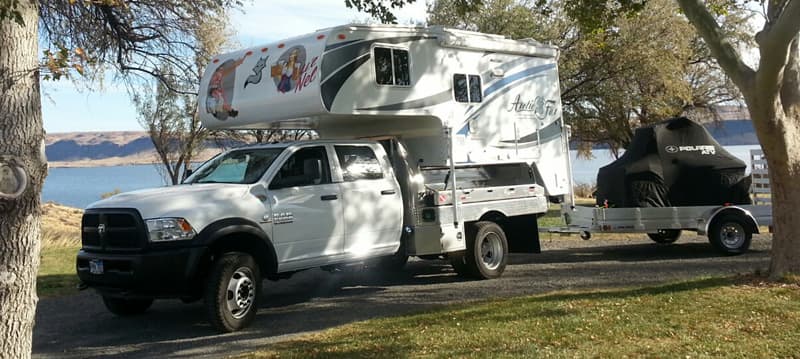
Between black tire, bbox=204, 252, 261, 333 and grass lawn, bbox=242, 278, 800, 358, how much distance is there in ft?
3.24

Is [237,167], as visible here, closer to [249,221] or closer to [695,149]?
[249,221]

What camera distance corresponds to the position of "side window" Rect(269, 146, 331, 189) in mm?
8570

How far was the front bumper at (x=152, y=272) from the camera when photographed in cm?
735

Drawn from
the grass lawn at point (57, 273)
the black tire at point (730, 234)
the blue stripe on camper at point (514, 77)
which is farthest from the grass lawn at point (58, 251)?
the black tire at point (730, 234)

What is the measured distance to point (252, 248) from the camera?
8203 mm

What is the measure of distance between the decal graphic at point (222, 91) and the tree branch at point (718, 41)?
5.86m

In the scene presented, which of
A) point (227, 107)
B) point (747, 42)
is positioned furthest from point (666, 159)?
point (747, 42)

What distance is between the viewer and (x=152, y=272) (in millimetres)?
7336

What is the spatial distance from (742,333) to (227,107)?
23.1 feet

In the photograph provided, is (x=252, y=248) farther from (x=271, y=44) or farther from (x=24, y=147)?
(x=24, y=147)

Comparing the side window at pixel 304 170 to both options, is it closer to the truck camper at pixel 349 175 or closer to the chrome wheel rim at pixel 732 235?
the truck camper at pixel 349 175

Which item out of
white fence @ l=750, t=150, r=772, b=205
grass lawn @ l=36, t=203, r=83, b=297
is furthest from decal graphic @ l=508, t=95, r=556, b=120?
grass lawn @ l=36, t=203, r=83, b=297

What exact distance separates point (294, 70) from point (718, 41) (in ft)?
17.0

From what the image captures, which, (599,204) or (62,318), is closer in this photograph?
(62,318)
